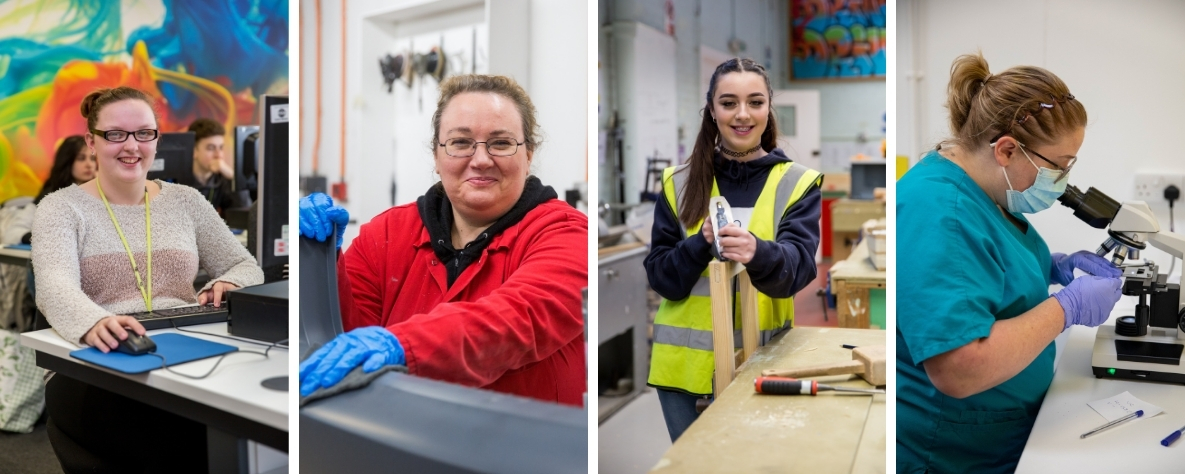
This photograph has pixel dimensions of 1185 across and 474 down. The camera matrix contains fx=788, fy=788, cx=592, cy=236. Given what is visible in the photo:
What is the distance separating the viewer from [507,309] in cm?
186

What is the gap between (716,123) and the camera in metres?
1.66

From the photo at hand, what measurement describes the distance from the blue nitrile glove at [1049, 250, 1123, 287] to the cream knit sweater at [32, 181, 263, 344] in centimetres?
206

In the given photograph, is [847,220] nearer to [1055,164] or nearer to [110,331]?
[1055,164]

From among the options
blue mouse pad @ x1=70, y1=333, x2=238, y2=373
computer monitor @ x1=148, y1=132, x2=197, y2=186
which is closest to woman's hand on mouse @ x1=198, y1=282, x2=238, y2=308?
blue mouse pad @ x1=70, y1=333, x2=238, y2=373

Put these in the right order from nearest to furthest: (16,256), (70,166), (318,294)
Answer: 1. (318,294)
2. (70,166)
3. (16,256)

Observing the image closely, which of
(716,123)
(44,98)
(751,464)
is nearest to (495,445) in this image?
(751,464)

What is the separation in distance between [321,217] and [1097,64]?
188cm

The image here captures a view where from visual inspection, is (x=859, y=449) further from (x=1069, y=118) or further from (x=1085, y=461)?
(x=1069, y=118)

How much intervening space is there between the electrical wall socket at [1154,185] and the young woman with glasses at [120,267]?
7.33 ft

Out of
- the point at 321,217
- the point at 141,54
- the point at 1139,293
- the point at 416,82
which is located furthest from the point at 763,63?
the point at 141,54

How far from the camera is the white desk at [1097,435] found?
143 cm

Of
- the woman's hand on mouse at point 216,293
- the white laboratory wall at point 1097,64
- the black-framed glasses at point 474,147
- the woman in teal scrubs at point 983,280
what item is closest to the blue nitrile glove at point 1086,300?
the woman in teal scrubs at point 983,280

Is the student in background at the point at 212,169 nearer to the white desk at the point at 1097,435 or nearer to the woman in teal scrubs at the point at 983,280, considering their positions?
the woman in teal scrubs at the point at 983,280

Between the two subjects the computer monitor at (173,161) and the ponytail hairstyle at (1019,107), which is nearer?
the ponytail hairstyle at (1019,107)
